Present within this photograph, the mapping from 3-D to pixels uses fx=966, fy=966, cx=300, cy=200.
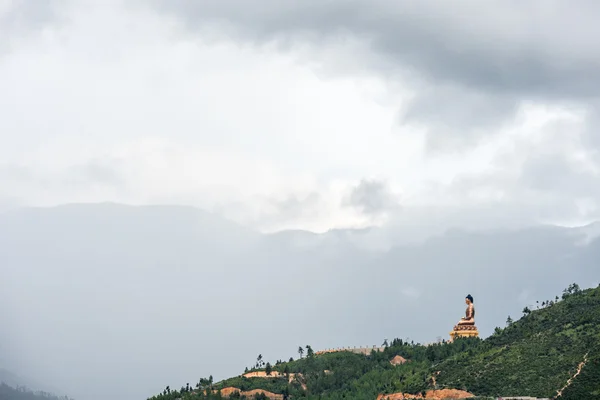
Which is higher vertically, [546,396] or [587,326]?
[587,326]

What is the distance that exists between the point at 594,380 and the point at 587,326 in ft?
85.6

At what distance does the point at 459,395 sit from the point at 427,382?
41.2 ft

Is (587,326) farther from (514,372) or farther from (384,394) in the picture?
(384,394)

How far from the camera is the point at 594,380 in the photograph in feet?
548

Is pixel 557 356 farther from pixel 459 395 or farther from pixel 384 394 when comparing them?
pixel 384 394

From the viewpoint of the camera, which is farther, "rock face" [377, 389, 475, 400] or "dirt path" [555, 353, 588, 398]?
"rock face" [377, 389, 475, 400]

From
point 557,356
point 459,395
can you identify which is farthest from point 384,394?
point 557,356

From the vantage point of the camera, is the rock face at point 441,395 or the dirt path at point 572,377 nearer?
the dirt path at point 572,377

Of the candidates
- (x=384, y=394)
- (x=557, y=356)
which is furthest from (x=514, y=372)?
(x=384, y=394)

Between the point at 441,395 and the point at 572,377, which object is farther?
the point at 441,395

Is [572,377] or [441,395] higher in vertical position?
[572,377]

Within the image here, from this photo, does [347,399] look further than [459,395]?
Yes

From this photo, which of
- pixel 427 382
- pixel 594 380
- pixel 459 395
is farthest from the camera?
pixel 427 382

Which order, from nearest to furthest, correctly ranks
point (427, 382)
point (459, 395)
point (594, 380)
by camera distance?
point (594, 380)
point (459, 395)
point (427, 382)
